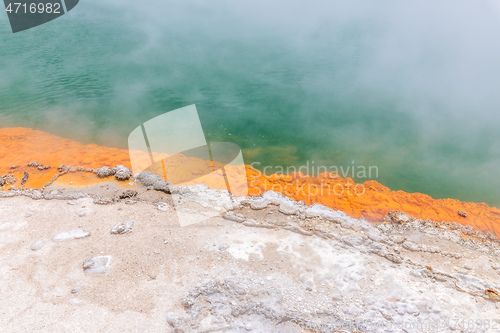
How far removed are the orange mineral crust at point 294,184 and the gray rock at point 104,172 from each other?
0.14m

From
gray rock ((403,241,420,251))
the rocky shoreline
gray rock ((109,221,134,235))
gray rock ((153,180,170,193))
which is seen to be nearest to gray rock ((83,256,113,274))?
the rocky shoreline

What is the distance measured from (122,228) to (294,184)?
4.66m

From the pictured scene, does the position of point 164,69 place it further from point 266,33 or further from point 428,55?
point 428,55

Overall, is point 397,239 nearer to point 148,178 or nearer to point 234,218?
point 234,218

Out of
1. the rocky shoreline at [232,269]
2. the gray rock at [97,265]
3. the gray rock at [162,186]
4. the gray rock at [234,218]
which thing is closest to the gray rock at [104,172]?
the rocky shoreline at [232,269]

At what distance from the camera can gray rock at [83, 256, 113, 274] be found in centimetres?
504

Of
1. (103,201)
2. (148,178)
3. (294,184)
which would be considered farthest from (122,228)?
(294,184)

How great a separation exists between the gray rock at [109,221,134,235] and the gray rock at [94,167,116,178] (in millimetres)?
2234

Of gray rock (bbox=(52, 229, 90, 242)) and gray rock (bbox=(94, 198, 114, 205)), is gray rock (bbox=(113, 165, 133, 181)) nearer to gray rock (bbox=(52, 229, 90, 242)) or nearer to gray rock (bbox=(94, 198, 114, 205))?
gray rock (bbox=(94, 198, 114, 205))

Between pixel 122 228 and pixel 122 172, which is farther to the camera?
pixel 122 172

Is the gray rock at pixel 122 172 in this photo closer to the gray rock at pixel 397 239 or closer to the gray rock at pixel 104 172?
the gray rock at pixel 104 172

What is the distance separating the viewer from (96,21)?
17.7m

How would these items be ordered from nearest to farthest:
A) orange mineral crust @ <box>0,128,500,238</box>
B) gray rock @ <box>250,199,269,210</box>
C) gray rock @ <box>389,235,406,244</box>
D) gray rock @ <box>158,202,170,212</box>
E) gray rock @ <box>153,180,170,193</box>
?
gray rock @ <box>389,235,406,244</box>
gray rock @ <box>158,202,170,212</box>
gray rock @ <box>250,199,269,210</box>
gray rock @ <box>153,180,170,193</box>
orange mineral crust @ <box>0,128,500,238</box>

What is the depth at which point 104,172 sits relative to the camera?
764 centimetres
